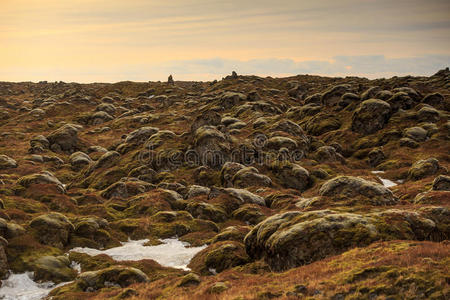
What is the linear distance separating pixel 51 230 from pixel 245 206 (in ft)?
82.6

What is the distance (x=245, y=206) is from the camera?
4969cm

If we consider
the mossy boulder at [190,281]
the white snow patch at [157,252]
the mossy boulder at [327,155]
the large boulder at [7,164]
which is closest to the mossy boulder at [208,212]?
the white snow patch at [157,252]

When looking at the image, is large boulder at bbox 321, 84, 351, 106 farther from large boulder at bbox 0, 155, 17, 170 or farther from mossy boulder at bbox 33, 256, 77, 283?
mossy boulder at bbox 33, 256, 77, 283

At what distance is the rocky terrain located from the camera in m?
20.8

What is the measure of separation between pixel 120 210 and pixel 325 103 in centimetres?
9519

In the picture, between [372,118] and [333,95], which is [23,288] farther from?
[333,95]

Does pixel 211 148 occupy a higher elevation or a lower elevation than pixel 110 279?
higher

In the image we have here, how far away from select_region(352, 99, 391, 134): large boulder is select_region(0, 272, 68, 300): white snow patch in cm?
9067

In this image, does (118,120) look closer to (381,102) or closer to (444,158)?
(381,102)

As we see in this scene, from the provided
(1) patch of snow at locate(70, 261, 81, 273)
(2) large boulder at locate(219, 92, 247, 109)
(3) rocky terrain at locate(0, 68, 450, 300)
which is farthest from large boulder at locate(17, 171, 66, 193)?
(2) large boulder at locate(219, 92, 247, 109)

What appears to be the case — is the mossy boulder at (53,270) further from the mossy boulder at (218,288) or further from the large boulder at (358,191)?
the large boulder at (358,191)

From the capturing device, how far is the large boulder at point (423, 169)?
207ft

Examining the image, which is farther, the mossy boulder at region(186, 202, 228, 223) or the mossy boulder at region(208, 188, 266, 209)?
the mossy boulder at region(208, 188, 266, 209)

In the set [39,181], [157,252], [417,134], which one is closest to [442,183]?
[157,252]
